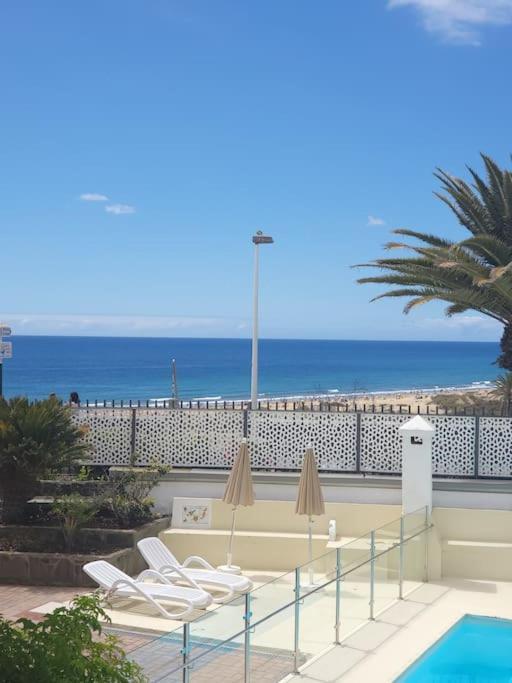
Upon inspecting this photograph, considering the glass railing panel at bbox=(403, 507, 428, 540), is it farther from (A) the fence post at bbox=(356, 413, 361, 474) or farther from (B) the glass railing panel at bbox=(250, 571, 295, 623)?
(B) the glass railing panel at bbox=(250, 571, 295, 623)

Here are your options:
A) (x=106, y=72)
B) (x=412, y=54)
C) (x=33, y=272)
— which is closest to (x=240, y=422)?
(x=106, y=72)

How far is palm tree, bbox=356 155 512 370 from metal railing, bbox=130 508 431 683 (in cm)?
535

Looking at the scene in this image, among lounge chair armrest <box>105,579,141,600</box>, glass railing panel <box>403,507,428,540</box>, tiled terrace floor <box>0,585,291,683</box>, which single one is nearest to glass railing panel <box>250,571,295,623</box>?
tiled terrace floor <box>0,585,291,683</box>

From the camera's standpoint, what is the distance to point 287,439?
49.6 ft

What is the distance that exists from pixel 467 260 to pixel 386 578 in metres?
7.01

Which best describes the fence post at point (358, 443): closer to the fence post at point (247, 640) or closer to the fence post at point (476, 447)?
the fence post at point (476, 447)

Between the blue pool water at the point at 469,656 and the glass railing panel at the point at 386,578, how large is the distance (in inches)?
36.9

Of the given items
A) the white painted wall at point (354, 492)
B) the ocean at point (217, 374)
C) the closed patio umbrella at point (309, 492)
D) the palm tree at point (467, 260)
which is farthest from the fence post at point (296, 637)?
the ocean at point (217, 374)

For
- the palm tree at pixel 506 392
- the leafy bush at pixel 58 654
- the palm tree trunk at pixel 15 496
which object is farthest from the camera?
the palm tree at pixel 506 392

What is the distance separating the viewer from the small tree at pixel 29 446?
12938 millimetres

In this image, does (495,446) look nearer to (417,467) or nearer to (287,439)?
(417,467)

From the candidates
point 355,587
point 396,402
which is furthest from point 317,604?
point 396,402

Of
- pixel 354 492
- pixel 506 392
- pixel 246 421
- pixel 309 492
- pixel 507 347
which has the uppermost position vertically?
pixel 507 347

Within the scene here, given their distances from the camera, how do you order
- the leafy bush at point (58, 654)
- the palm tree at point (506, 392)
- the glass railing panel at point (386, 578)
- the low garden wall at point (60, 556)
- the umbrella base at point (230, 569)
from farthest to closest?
the palm tree at point (506, 392)
the umbrella base at point (230, 569)
the low garden wall at point (60, 556)
the glass railing panel at point (386, 578)
the leafy bush at point (58, 654)
